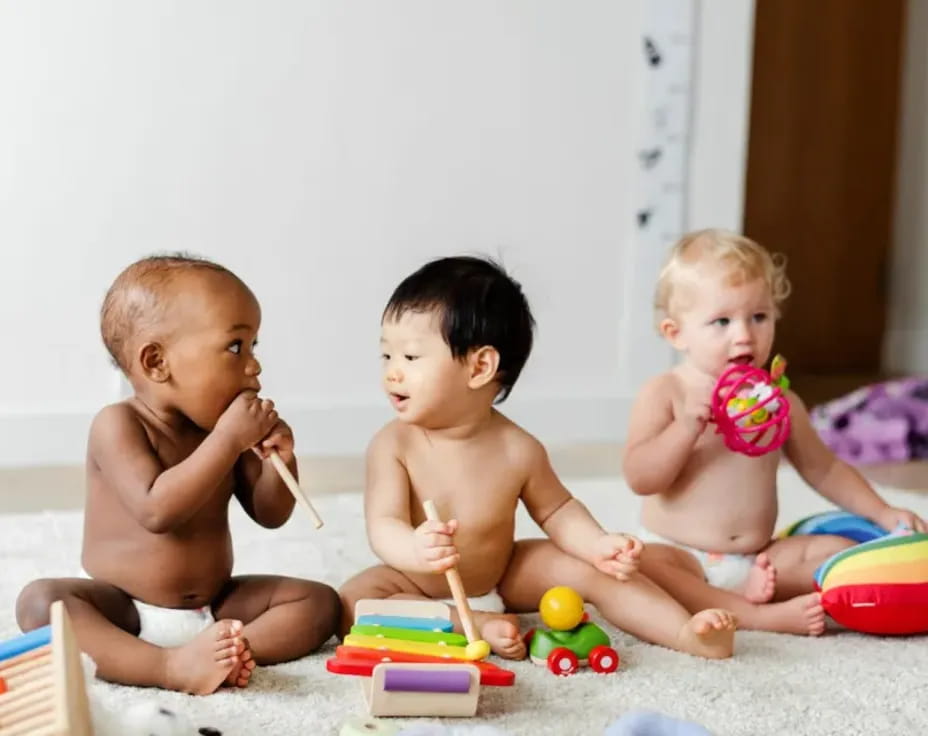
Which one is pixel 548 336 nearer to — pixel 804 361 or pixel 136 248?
pixel 136 248

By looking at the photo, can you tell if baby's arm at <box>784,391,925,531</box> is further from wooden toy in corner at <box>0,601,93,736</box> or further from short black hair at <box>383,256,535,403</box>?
wooden toy in corner at <box>0,601,93,736</box>

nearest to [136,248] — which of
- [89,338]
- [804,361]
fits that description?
[89,338]

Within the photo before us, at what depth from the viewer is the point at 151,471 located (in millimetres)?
1226

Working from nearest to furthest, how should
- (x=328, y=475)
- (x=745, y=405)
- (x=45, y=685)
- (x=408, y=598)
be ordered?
(x=45, y=685) < (x=408, y=598) < (x=745, y=405) < (x=328, y=475)

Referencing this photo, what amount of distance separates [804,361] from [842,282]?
259 mm

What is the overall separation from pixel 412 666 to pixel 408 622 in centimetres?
11

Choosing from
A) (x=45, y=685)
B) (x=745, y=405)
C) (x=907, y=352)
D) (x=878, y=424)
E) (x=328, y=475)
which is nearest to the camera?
(x=45, y=685)

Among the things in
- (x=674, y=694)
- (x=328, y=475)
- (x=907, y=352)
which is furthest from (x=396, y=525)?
(x=907, y=352)

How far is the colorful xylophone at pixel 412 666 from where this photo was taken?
1143 millimetres

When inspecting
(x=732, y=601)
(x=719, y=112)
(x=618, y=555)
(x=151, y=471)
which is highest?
(x=719, y=112)

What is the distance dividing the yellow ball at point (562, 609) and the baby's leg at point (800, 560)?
0.33m

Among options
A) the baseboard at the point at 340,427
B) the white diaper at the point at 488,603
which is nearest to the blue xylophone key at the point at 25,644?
the white diaper at the point at 488,603

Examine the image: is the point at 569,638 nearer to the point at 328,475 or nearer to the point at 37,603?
the point at 37,603

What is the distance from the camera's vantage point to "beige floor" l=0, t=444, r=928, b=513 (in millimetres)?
2131
